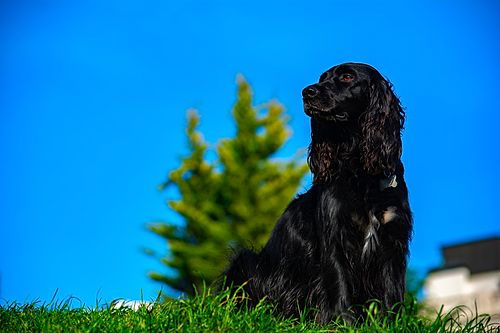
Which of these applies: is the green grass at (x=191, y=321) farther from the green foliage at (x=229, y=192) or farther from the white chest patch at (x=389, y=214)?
the green foliage at (x=229, y=192)

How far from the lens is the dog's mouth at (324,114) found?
209 inches

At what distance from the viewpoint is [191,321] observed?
167 inches

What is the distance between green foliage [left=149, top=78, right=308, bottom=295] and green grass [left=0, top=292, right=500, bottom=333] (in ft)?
46.7

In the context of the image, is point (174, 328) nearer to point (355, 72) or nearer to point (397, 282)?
point (397, 282)

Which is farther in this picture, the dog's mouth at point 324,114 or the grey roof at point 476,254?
the grey roof at point 476,254

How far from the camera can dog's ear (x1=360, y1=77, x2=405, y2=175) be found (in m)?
5.28

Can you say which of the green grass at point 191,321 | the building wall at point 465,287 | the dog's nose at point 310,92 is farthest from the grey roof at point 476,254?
the green grass at point 191,321

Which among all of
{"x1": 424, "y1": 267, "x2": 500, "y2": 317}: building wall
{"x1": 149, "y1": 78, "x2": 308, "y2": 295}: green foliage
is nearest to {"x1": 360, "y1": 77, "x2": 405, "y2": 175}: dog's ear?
{"x1": 149, "y1": 78, "x2": 308, "y2": 295}: green foliage

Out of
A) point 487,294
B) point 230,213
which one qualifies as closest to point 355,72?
point 230,213

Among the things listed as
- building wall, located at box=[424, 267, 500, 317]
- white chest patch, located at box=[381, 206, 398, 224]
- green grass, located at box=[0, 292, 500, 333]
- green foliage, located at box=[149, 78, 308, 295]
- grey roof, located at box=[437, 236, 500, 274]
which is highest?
grey roof, located at box=[437, 236, 500, 274]

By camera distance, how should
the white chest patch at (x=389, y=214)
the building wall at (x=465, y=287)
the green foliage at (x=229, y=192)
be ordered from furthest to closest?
the building wall at (x=465, y=287) → the green foliage at (x=229, y=192) → the white chest patch at (x=389, y=214)

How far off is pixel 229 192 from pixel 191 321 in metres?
15.8

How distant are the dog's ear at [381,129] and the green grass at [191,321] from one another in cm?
102

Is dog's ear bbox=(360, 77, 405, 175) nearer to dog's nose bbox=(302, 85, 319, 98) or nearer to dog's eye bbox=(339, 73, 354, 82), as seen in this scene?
dog's eye bbox=(339, 73, 354, 82)
